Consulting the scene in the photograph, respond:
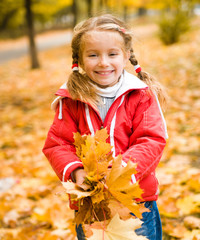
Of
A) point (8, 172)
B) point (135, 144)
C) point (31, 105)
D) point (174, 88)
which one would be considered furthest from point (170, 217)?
point (31, 105)

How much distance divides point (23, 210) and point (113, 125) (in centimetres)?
159

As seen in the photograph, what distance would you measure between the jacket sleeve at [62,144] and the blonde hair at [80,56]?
121 mm

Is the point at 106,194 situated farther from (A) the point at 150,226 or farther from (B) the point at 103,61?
(B) the point at 103,61

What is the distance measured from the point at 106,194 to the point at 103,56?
0.73m

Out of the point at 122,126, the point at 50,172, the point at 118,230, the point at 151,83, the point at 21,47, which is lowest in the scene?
the point at 21,47

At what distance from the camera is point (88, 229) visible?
1.09 meters

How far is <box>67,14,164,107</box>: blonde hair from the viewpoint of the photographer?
4.84 feet

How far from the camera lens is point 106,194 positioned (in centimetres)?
109

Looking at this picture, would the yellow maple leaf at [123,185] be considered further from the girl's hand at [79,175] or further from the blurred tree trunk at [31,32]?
the blurred tree trunk at [31,32]

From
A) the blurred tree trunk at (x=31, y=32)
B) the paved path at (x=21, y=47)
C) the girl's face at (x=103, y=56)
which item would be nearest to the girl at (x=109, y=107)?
the girl's face at (x=103, y=56)

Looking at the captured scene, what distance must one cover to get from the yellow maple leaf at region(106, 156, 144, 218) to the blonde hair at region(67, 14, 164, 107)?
1.64 ft

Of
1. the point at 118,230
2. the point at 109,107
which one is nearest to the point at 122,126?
the point at 109,107

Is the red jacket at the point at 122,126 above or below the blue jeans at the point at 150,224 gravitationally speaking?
above

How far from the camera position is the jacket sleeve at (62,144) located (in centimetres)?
137
